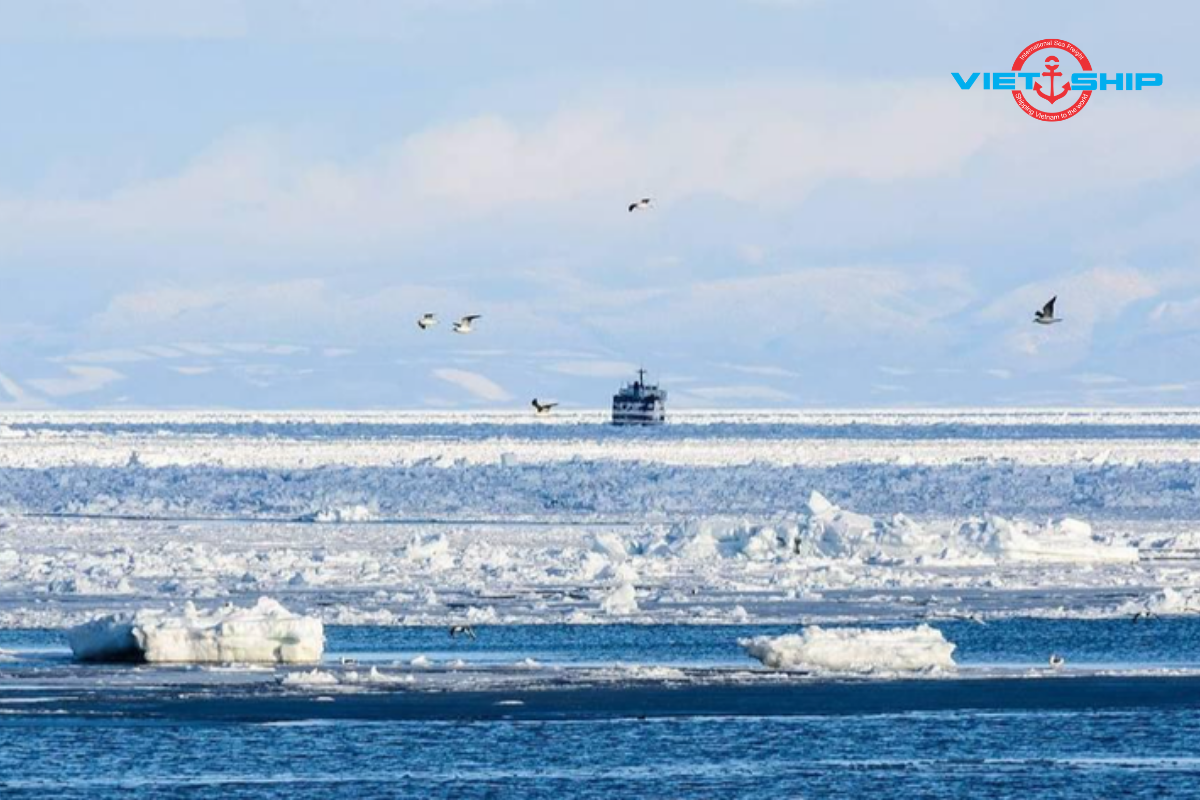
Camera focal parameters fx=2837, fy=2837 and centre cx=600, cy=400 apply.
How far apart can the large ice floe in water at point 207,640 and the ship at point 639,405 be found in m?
86.1

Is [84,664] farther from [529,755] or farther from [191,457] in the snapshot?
[191,457]

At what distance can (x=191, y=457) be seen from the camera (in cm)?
6981

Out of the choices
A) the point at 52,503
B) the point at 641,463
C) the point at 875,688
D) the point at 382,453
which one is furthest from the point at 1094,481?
the point at 875,688

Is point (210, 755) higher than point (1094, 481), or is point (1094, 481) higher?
point (1094, 481)

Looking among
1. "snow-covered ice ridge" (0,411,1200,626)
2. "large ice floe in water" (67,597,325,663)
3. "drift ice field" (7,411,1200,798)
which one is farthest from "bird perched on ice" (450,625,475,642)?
"large ice floe in water" (67,597,325,663)

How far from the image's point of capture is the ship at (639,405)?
4318 inches

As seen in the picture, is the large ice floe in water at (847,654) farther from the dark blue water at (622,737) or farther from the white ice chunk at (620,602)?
the white ice chunk at (620,602)

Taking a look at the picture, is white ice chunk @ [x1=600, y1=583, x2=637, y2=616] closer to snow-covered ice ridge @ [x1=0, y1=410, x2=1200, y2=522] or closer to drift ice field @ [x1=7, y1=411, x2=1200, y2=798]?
drift ice field @ [x1=7, y1=411, x2=1200, y2=798]

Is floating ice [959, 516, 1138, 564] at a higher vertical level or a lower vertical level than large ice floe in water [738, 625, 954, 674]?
higher

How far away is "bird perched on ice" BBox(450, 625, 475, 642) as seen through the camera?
2483 cm

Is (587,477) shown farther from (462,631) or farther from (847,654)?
(847,654)

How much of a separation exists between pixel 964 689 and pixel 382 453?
53.6 meters

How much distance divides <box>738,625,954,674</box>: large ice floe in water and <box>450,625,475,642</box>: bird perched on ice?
3548 millimetres

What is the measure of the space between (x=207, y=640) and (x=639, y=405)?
87811 mm
